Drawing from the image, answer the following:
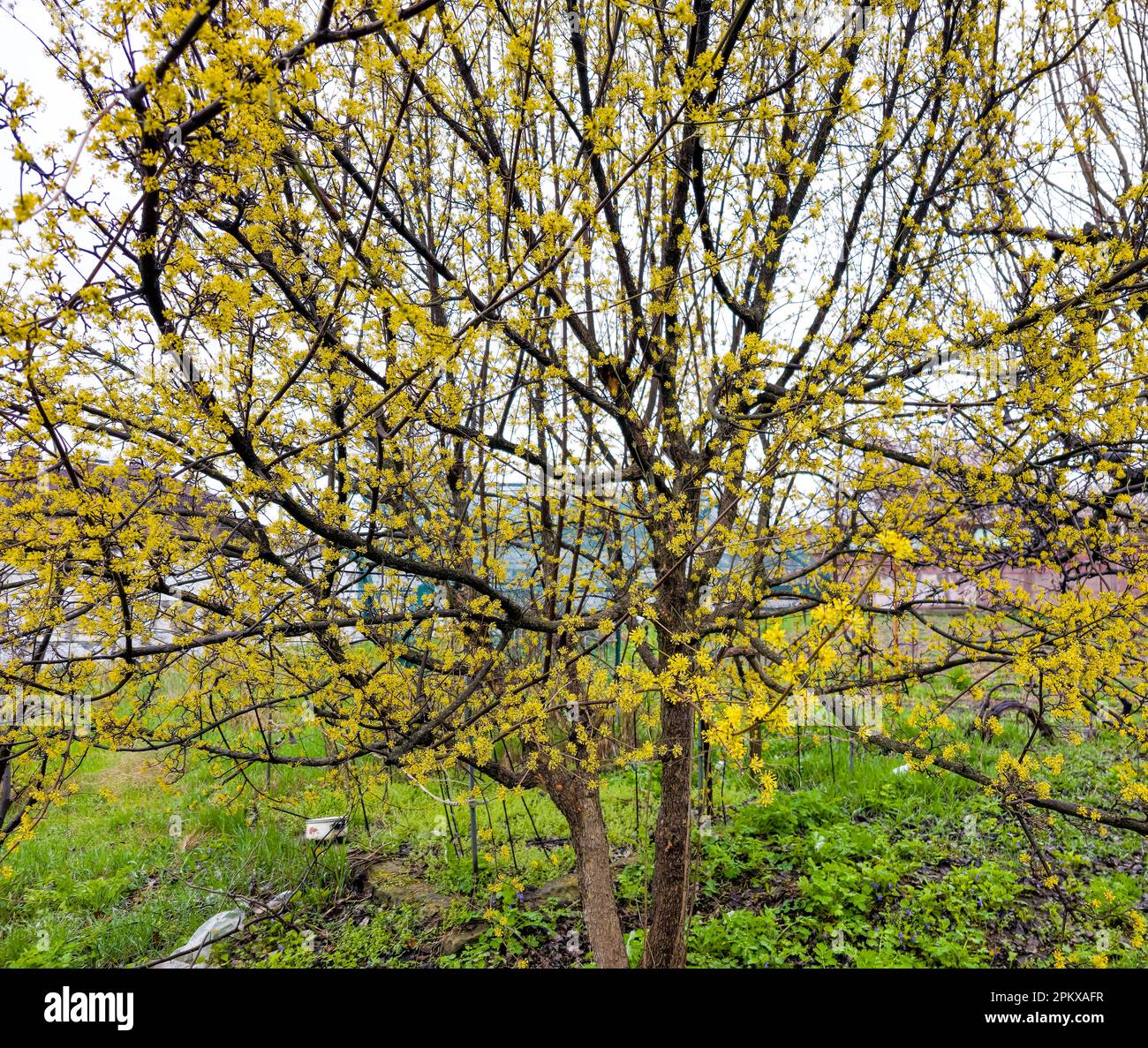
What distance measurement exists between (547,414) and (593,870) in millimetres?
2400

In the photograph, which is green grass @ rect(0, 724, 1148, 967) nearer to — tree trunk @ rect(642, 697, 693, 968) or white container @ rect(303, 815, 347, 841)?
white container @ rect(303, 815, 347, 841)

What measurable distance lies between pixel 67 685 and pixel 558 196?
2697 mm

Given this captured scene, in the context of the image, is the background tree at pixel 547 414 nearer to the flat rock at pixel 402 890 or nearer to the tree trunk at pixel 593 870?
the tree trunk at pixel 593 870

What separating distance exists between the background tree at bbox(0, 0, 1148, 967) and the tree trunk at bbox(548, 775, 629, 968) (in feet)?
0.07

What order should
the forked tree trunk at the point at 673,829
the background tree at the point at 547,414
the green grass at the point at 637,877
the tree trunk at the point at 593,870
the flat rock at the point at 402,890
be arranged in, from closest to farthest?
1. the background tree at the point at 547,414
2. the forked tree trunk at the point at 673,829
3. the tree trunk at the point at 593,870
4. the green grass at the point at 637,877
5. the flat rock at the point at 402,890

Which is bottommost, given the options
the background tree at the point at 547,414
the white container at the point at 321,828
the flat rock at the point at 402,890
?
the flat rock at the point at 402,890

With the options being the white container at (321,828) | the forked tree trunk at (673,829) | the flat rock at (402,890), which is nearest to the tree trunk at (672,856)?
the forked tree trunk at (673,829)

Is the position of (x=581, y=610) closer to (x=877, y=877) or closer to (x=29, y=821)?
(x=29, y=821)

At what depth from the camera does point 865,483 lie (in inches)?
118

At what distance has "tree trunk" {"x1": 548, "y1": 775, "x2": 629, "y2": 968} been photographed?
3.43 metres

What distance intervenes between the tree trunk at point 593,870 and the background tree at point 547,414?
2 centimetres

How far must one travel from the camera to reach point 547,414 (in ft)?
12.2

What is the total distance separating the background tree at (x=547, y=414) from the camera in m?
2.07

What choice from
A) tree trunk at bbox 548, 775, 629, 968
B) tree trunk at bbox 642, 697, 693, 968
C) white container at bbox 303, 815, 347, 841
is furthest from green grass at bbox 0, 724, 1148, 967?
tree trunk at bbox 642, 697, 693, 968
